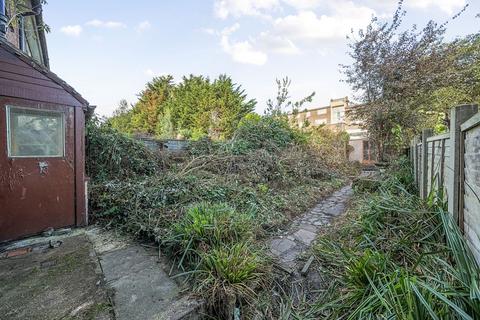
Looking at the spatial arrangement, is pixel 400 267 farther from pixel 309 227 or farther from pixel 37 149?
pixel 37 149

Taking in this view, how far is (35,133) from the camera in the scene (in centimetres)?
276

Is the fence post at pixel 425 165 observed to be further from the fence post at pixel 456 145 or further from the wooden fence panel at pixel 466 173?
the fence post at pixel 456 145

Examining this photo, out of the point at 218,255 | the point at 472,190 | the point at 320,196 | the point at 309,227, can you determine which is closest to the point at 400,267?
the point at 472,190

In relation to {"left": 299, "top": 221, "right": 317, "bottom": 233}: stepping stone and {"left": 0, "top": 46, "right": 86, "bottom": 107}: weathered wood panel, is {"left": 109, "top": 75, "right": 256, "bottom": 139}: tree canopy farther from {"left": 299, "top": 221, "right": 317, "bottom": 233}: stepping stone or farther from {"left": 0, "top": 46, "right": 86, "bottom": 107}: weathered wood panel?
{"left": 0, "top": 46, "right": 86, "bottom": 107}: weathered wood panel

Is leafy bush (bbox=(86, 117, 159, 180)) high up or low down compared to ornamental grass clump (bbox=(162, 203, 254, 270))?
up

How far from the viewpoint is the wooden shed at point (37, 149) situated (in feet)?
8.29

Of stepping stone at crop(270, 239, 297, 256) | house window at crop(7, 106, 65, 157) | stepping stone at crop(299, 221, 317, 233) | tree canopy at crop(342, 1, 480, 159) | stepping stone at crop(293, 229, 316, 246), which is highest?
tree canopy at crop(342, 1, 480, 159)

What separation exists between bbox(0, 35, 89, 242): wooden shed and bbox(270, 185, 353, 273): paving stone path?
2836mm

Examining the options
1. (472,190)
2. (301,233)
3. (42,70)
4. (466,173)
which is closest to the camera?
(472,190)

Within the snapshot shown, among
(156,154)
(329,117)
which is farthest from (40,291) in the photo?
(329,117)

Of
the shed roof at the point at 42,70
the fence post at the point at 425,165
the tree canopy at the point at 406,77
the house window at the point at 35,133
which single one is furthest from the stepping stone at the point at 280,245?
the tree canopy at the point at 406,77

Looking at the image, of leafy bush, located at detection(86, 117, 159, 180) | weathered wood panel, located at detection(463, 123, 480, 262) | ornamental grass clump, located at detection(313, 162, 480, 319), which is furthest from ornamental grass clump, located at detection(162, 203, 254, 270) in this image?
leafy bush, located at detection(86, 117, 159, 180)

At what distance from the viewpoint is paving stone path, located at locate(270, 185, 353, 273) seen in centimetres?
242

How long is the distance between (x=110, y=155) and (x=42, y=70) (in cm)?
213
